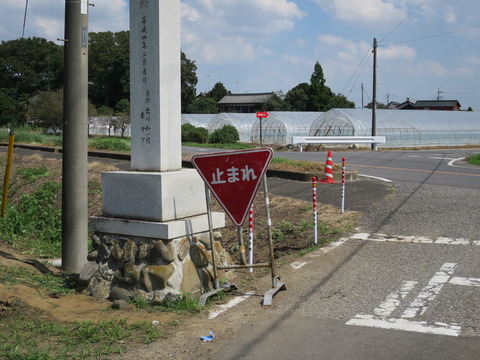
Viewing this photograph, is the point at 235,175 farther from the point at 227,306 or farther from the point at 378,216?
the point at 378,216

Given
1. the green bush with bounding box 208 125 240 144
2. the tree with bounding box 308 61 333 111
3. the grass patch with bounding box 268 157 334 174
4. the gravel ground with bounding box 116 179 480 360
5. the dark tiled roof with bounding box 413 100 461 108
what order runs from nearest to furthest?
the gravel ground with bounding box 116 179 480 360, the grass patch with bounding box 268 157 334 174, the green bush with bounding box 208 125 240 144, the tree with bounding box 308 61 333 111, the dark tiled roof with bounding box 413 100 461 108

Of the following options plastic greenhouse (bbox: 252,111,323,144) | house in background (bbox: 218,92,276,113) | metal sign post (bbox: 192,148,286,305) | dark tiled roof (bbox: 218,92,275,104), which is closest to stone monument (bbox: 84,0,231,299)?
metal sign post (bbox: 192,148,286,305)

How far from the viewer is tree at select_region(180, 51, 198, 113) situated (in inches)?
3206

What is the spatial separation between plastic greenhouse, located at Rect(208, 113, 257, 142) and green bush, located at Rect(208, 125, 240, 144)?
624 cm

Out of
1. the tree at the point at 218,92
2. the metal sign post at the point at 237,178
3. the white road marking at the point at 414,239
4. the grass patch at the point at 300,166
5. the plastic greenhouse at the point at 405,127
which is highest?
the tree at the point at 218,92

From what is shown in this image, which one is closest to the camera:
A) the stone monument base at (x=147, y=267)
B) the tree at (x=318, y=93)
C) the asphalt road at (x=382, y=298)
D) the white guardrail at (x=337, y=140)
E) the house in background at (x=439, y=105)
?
the asphalt road at (x=382, y=298)

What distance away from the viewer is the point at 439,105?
350 feet

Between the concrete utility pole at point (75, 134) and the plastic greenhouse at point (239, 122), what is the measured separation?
4310 cm

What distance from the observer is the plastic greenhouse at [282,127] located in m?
47.7

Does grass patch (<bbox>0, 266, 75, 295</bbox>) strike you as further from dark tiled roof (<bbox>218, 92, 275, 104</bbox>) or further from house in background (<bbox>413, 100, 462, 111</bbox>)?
house in background (<bbox>413, 100, 462, 111</bbox>)

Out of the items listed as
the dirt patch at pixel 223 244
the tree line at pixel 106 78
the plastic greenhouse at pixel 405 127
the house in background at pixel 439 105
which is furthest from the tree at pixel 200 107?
the dirt patch at pixel 223 244

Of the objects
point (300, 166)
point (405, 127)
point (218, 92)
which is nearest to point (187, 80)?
A: point (218, 92)

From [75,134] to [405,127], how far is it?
3858 centimetres

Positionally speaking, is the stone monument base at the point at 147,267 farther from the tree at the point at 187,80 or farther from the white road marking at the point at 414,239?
the tree at the point at 187,80
